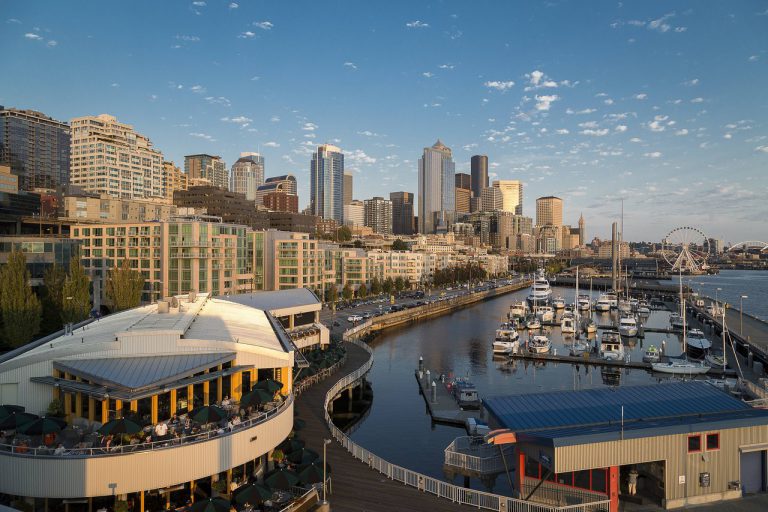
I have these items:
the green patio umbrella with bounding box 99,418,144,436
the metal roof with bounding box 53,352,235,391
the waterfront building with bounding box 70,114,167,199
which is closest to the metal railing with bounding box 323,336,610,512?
the metal roof with bounding box 53,352,235,391

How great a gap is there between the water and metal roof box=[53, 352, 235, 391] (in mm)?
14685

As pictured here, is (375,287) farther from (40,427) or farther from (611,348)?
(40,427)

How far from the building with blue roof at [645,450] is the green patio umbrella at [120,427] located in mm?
14464

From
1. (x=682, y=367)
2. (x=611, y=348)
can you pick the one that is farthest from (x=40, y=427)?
Answer: (x=611, y=348)

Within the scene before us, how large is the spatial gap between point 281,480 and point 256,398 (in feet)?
13.6

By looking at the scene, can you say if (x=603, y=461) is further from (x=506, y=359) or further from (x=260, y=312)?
(x=506, y=359)

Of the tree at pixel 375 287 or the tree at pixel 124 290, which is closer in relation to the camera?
the tree at pixel 124 290

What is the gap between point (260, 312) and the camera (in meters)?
43.4

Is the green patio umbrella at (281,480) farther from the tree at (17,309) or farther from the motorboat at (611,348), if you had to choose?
the motorboat at (611,348)

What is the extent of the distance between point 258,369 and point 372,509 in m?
9.27

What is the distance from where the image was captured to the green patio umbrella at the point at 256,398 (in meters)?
23.0

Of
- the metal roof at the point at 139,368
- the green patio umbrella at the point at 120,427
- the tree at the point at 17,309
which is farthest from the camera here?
the tree at the point at 17,309

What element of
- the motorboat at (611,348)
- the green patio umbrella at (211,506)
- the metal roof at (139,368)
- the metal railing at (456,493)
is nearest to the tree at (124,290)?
the metal roof at (139,368)

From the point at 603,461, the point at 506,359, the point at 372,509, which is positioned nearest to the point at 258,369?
the point at 372,509
